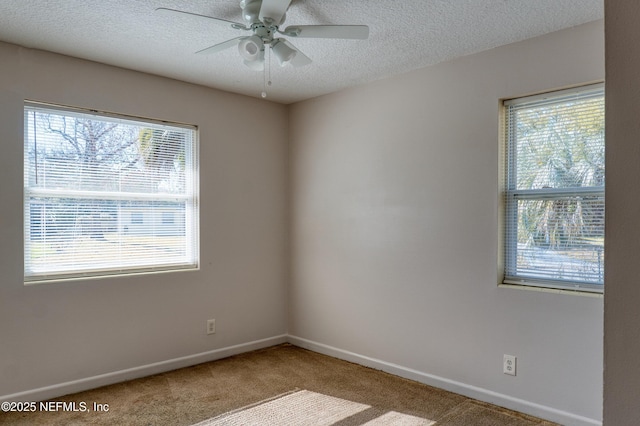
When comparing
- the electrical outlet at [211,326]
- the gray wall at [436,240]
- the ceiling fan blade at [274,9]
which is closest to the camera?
the ceiling fan blade at [274,9]

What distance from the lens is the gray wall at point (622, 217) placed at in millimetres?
781

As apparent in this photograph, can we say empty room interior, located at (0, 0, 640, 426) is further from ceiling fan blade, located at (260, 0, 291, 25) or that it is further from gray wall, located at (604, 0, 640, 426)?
gray wall, located at (604, 0, 640, 426)

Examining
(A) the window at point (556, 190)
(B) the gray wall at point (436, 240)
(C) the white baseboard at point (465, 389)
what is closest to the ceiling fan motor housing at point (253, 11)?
(B) the gray wall at point (436, 240)

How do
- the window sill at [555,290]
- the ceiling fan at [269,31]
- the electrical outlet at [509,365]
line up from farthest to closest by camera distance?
the electrical outlet at [509,365], the window sill at [555,290], the ceiling fan at [269,31]

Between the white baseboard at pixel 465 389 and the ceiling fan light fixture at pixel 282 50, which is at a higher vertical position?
the ceiling fan light fixture at pixel 282 50

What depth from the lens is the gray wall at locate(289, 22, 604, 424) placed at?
2.69 m

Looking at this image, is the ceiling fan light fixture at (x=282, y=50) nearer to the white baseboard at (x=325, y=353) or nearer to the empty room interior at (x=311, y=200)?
the empty room interior at (x=311, y=200)

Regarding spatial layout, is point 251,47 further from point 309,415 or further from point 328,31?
point 309,415

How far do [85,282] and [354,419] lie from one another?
220 cm

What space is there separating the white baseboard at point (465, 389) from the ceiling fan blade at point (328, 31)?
2.50 m

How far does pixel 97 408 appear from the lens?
9.51 ft

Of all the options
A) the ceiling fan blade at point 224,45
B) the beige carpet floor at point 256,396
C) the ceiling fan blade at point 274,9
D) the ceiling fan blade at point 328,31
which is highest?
the ceiling fan blade at point 274,9

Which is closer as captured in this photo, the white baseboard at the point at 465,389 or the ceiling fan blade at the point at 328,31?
the ceiling fan blade at the point at 328,31

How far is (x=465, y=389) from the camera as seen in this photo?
3104 millimetres
